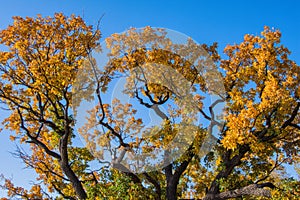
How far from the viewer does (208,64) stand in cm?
1667

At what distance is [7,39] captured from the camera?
49.7 feet

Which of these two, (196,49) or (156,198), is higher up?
(196,49)

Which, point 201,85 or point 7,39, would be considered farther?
point 201,85

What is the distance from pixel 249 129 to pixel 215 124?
10.1 feet

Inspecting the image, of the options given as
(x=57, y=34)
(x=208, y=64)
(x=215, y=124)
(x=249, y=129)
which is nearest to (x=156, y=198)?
(x=215, y=124)

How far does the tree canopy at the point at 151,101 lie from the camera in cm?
1477

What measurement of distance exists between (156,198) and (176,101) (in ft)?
14.7

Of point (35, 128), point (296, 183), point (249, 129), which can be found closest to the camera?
point (249, 129)

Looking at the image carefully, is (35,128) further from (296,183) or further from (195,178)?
(296,183)

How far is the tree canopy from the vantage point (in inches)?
581

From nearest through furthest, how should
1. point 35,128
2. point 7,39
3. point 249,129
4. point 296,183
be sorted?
point 249,129 < point 296,183 < point 7,39 < point 35,128

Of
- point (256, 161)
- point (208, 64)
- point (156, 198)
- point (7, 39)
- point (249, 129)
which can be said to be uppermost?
point (208, 64)

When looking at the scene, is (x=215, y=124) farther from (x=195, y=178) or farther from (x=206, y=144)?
(x=195, y=178)

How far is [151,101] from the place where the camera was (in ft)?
52.7
